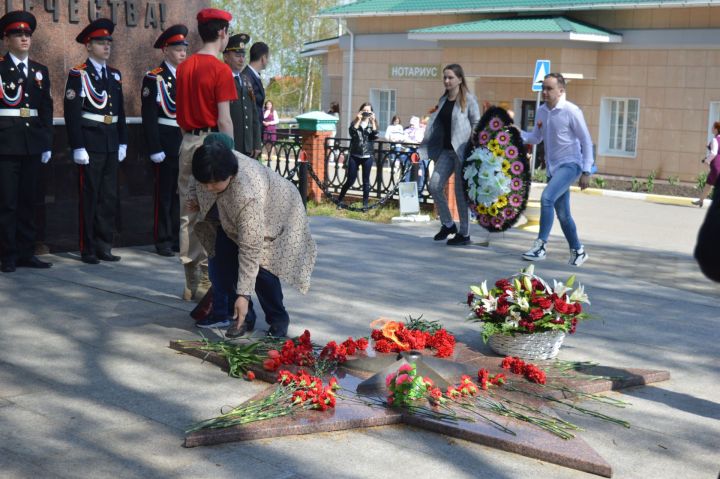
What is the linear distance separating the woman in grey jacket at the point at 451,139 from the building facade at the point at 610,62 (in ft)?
52.7

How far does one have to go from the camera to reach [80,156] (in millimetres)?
9055

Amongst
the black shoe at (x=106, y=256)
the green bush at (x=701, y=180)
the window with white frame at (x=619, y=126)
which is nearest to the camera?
the black shoe at (x=106, y=256)

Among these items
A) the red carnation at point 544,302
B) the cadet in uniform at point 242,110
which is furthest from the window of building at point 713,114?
the red carnation at point 544,302

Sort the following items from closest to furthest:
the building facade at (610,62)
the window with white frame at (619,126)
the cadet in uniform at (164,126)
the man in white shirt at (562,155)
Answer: the cadet in uniform at (164,126) → the man in white shirt at (562,155) → the building facade at (610,62) → the window with white frame at (619,126)

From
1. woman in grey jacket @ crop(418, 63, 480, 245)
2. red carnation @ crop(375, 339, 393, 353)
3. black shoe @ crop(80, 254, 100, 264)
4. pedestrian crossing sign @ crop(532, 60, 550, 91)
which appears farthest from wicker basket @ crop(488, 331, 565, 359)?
pedestrian crossing sign @ crop(532, 60, 550, 91)

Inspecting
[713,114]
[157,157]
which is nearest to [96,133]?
[157,157]

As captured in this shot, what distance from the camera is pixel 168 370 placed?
19.9 ft

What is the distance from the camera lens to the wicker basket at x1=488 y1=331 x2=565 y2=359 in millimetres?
6367

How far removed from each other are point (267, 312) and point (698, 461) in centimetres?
292

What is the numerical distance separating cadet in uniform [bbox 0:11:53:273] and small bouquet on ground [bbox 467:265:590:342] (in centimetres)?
439

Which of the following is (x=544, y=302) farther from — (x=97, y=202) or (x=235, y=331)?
(x=97, y=202)

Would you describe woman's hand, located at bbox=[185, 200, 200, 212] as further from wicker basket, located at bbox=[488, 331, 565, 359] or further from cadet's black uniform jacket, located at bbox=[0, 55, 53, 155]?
cadet's black uniform jacket, located at bbox=[0, 55, 53, 155]

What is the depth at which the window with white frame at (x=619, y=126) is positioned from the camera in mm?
27688

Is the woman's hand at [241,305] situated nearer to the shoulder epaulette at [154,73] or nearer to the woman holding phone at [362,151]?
the shoulder epaulette at [154,73]
